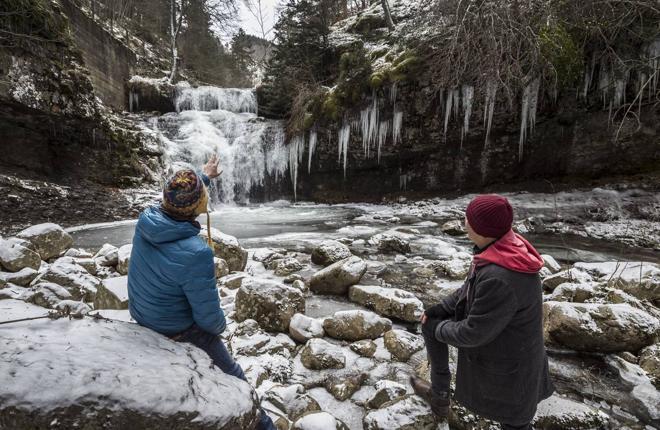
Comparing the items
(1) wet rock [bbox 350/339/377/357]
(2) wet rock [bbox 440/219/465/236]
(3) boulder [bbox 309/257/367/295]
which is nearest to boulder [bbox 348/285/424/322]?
(3) boulder [bbox 309/257/367/295]

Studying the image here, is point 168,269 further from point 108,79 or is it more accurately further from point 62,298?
point 108,79

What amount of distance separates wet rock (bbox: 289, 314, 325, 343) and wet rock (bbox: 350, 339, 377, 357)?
1.16ft

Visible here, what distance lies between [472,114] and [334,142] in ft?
18.3

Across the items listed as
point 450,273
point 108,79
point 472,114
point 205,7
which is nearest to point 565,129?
point 472,114

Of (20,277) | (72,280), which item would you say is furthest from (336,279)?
(20,277)

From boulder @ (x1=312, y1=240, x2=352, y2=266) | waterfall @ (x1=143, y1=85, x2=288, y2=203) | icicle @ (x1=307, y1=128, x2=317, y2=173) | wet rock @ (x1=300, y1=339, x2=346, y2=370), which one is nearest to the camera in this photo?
wet rock @ (x1=300, y1=339, x2=346, y2=370)

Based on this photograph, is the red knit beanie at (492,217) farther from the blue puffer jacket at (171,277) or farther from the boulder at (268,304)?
the boulder at (268,304)

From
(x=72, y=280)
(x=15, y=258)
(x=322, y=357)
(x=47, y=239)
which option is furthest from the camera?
(x=47, y=239)

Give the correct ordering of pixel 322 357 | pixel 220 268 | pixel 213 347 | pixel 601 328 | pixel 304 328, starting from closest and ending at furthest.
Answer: pixel 213 347 → pixel 322 357 → pixel 601 328 → pixel 304 328 → pixel 220 268

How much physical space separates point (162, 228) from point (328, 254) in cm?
382

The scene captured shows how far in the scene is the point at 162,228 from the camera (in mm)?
1427

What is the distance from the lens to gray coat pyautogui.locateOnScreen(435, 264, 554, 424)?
1.34 meters

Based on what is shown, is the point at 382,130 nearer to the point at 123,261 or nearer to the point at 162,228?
the point at 123,261

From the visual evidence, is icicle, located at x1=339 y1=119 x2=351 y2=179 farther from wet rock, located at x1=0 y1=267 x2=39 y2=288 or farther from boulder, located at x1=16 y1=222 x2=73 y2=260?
wet rock, located at x1=0 y1=267 x2=39 y2=288
